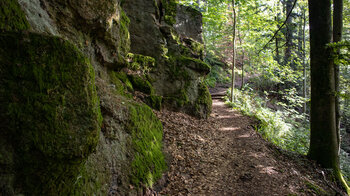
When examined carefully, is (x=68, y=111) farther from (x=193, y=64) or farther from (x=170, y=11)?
(x=170, y=11)

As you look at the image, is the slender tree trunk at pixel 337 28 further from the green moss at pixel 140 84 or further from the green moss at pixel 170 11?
the green moss at pixel 170 11

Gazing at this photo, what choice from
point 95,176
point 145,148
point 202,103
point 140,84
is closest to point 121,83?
point 140,84

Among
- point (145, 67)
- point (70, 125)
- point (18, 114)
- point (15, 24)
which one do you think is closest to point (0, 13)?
point (15, 24)

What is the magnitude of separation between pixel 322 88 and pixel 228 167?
13.2 ft

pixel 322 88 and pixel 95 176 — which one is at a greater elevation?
pixel 322 88

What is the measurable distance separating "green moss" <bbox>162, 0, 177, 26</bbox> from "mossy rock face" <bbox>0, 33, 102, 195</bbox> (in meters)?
8.74

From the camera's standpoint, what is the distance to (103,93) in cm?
418

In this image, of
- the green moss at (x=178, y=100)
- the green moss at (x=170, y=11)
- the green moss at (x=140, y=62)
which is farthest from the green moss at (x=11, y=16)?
the green moss at (x=170, y=11)

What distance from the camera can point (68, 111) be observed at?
89.4 inches

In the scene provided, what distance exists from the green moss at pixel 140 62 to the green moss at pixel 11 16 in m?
4.89

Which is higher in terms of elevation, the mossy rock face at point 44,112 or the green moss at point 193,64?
the green moss at point 193,64

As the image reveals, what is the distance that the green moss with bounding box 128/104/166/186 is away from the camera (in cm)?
384

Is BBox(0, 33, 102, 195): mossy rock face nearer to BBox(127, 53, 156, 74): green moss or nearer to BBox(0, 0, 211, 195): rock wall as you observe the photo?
BBox(0, 0, 211, 195): rock wall

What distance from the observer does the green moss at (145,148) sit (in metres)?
3.84
